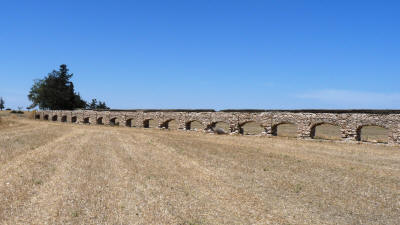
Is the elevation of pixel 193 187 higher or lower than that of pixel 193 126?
higher

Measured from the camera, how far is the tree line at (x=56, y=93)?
2466 inches

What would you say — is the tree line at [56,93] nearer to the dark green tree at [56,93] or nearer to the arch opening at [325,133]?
the dark green tree at [56,93]

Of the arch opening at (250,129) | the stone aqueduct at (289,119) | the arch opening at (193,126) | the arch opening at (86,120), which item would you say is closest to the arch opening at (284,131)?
the stone aqueduct at (289,119)

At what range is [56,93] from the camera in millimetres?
62656

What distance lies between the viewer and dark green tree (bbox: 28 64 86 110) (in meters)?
62.6

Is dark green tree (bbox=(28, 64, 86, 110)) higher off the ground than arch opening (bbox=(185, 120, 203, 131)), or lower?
higher

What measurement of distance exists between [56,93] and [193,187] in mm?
61534

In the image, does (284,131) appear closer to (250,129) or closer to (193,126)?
(250,129)

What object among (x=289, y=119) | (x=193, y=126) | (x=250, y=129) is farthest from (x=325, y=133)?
(x=193, y=126)

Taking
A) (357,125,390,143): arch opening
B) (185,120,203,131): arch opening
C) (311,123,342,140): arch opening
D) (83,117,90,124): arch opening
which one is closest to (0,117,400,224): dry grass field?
(357,125,390,143): arch opening

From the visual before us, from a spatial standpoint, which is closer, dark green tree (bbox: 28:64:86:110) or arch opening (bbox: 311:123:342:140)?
arch opening (bbox: 311:123:342:140)

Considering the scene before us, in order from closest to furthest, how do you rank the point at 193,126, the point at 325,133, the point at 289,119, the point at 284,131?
the point at 289,119, the point at 325,133, the point at 284,131, the point at 193,126

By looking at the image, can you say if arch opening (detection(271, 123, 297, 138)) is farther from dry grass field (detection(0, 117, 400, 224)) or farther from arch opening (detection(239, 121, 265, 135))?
dry grass field (detection(0, 117, 400, 224))

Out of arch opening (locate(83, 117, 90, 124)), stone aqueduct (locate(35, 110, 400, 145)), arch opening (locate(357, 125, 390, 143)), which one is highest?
stone aqueduct (locate(35, 110, 400, 145))
